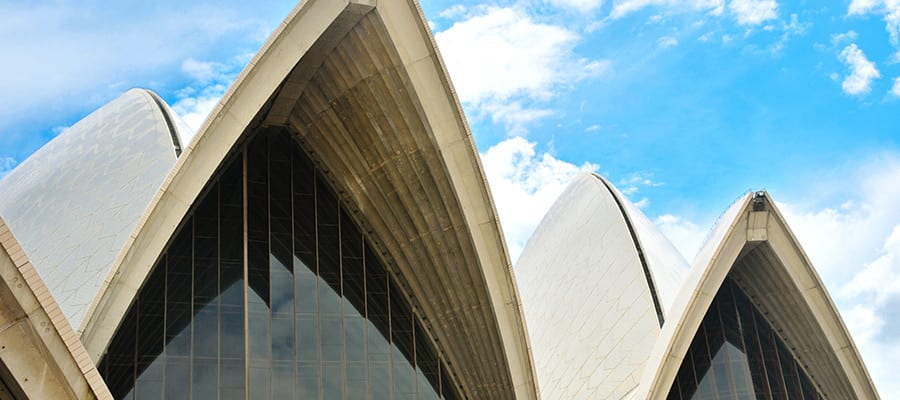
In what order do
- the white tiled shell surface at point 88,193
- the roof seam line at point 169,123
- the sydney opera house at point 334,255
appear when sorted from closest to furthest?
1. the sydney opera house at point 334,255
2. the white tiled shell surface at point 88,193
3. the roof seam line at point 169,123

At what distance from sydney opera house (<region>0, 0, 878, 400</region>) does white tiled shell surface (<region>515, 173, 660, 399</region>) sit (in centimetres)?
89

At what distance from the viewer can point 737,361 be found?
90.2 feet

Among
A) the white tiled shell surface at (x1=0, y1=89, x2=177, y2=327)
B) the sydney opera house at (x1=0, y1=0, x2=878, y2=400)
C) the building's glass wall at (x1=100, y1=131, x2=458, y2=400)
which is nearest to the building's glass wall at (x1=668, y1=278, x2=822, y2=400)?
the sydney opera house at (x1=0, y1=0, x2=878, y2=400)

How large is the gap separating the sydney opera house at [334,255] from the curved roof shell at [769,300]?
2.0 inches

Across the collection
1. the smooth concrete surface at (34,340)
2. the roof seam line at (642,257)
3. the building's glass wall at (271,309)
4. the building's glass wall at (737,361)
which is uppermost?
the roof seam line at (642,257)

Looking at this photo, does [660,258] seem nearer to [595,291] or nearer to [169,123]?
[595,291]

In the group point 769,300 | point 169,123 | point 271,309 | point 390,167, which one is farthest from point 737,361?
point 169,123

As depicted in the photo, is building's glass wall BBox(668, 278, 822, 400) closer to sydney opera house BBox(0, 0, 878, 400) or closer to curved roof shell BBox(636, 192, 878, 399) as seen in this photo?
sydney opera house BBox(0, 0, 878, 400)

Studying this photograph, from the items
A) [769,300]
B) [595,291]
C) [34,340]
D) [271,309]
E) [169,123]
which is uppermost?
[595,291]

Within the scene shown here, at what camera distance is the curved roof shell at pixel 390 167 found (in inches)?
800

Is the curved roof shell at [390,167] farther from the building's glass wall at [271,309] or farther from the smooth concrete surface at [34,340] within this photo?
the smooth concrete surface at [34,340]

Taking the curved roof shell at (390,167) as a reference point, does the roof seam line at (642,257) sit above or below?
above

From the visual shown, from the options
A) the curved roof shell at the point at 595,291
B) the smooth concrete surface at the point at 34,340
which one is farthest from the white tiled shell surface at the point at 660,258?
the smooth concrete surface at the point at 34,340

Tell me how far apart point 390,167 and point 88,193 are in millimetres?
6433
